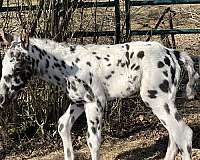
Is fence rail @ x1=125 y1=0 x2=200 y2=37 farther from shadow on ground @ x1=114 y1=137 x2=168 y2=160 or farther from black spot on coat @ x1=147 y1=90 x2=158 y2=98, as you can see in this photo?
black spot on coat @ x1=147 y1=90 x2=158 y2=98

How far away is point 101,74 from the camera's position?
525cm

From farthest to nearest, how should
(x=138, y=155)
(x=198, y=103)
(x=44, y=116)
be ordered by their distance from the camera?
(x=198, y=103) → (x=44, y=116) → (x=138, y=155)

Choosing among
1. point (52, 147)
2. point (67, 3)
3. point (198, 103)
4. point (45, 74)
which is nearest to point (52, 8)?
point (67, 3)

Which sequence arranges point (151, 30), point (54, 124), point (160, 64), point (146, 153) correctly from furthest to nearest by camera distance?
1. point (151, 30)
2. point (54, 124)
3. point (146, 153)
4. point (160, 64)

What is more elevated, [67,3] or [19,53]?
[67,3]

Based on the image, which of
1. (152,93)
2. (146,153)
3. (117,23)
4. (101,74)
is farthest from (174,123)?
(117,23)

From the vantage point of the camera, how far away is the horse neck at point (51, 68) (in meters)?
5.20

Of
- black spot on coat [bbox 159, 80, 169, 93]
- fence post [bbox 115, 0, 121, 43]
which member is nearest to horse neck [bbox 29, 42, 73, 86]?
black spot on coat [bbox 159, 80, 169, 93]

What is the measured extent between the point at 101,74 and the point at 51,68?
1.55 feet

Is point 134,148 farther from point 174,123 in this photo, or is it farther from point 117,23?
point 117,23

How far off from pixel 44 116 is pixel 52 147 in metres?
0.38

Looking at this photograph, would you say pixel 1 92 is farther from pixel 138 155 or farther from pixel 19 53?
pixel 138 155

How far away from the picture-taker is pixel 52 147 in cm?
620

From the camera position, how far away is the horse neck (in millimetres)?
5196
